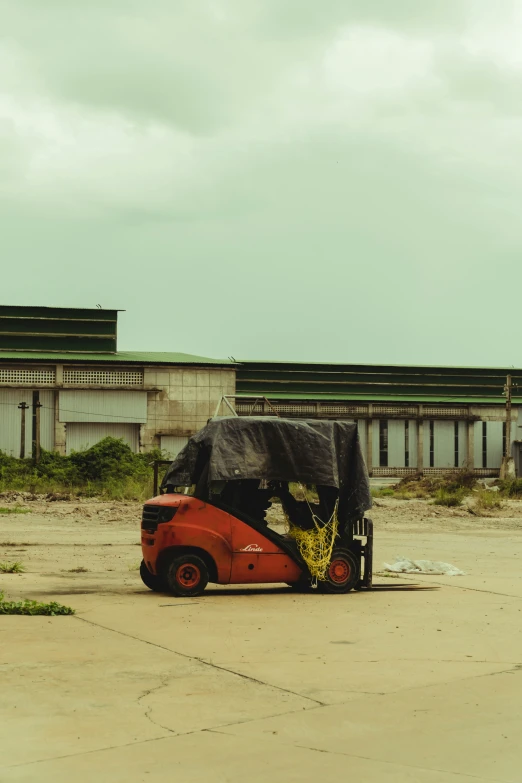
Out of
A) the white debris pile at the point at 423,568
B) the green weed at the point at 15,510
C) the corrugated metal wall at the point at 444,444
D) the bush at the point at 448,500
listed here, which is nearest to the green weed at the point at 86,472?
the green weed at the point at 15,510

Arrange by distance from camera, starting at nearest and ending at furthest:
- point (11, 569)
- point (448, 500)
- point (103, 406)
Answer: point (11, 569) < point (448, 500) < point (103, 406)

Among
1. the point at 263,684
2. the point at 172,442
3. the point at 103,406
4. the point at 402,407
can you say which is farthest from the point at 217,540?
the point at 402,407

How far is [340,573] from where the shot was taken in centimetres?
1426

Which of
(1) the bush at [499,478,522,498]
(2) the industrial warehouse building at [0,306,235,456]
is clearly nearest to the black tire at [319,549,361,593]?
(1) the bush at [499,478,522,498]

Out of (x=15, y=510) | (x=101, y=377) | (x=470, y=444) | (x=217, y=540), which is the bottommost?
(x=15, y=510)

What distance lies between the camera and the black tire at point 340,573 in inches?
559

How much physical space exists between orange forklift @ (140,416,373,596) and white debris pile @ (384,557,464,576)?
292 cm

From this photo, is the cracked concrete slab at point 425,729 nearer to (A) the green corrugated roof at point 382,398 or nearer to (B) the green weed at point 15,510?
(B) the green weed at point 15,510

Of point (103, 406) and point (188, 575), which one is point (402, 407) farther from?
point (188, 575)

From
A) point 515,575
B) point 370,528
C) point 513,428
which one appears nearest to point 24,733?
point 370,528

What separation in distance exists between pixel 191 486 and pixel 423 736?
766 cm

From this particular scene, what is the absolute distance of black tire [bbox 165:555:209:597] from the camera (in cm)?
1348

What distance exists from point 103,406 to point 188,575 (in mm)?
41444

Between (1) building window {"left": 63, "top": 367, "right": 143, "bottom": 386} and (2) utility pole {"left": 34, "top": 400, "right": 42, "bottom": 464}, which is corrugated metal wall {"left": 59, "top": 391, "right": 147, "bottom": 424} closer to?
(1) building window {"left": 63, "top": 367, "right": 143, "bottom": 386}
